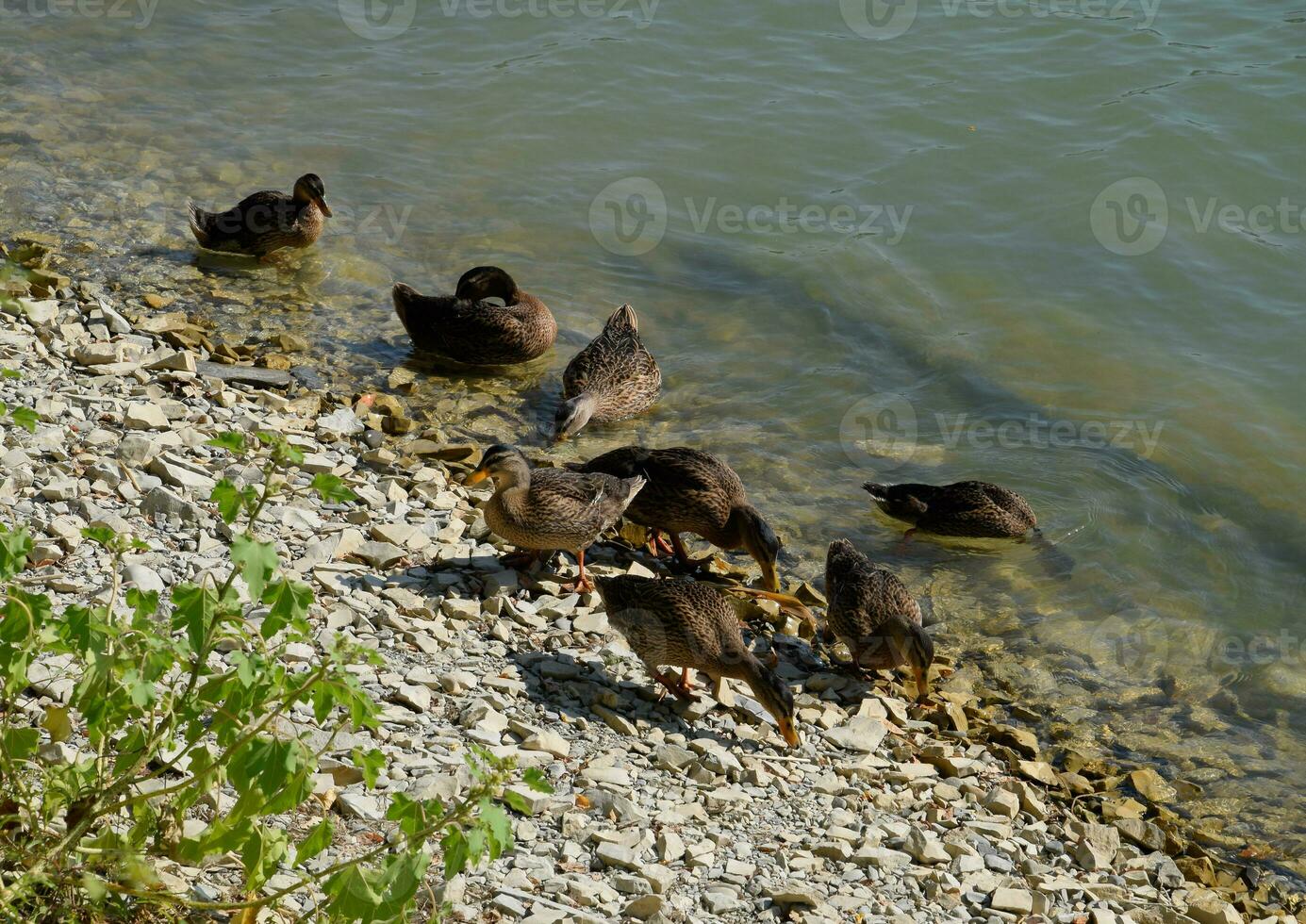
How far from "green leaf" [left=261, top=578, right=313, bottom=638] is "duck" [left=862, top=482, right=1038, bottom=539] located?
570cm

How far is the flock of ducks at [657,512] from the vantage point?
6117 mm

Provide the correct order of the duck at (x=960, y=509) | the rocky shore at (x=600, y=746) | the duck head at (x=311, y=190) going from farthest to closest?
1. the duck head at (x=311, y=190)
2. the duck at (x=960, y=509)
3. the rocky shore at (x=600, y=746)

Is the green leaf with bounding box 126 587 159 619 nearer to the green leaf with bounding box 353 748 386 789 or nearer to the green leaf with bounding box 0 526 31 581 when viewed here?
the green leaf with bounding box 0 526 31 581

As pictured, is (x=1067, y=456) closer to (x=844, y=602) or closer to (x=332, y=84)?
(x=844, y=602)

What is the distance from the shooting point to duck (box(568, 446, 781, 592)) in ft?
24.7

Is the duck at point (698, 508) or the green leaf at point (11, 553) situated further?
the duck at point (698, 508)

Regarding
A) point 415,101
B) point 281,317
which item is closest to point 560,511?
point 281,317

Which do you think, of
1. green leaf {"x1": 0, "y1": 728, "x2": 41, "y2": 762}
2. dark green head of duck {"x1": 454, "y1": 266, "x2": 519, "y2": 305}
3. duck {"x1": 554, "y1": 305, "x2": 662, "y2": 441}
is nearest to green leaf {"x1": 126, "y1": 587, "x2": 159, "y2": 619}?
green leaf {"x1": 0, "y1": 728, "x2": 41, "y2": 762}

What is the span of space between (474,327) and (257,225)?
8.25 feet

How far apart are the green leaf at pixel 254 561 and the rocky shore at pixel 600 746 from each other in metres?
1.26

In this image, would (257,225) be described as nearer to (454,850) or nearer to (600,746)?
(600,746)

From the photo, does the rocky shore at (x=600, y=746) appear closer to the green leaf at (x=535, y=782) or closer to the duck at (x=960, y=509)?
the green leaf at (x=535, y=782)

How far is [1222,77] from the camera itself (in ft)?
47.8

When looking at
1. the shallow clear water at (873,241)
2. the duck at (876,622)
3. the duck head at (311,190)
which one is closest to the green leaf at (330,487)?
the duck at (876,622)
